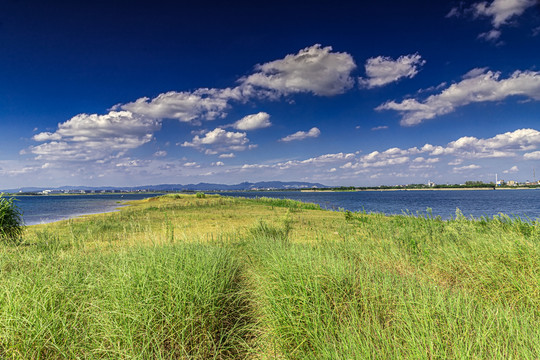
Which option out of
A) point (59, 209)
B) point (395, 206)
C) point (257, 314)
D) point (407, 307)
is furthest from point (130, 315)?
point (59, 209)

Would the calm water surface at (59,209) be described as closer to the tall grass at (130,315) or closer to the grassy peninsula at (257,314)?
the tall grass at (130,315)

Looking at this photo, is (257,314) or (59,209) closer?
(257,314)

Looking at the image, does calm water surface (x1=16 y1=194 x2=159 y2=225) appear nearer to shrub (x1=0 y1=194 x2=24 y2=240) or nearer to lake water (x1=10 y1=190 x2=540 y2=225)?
lake water (x1=10 y1=190 x2=540 y2=225)

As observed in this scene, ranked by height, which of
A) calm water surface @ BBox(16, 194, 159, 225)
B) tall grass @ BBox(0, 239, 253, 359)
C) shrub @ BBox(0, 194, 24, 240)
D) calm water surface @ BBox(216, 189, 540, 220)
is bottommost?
calm water surface @ BBox(216, 189, 540, 220)

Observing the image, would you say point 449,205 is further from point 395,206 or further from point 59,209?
point 59,209

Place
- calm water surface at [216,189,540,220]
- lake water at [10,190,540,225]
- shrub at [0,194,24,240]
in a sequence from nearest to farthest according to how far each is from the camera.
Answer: shrub at [0,194,24,240] → lake water at [10,190,540,225] → calm water surface at [216,189,540,220]

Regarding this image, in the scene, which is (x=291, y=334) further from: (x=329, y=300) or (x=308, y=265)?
(x=308, y=265)

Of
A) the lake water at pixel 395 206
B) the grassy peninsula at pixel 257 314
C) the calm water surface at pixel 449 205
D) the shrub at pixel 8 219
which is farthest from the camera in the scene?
the calm water surface at pixel 449 205

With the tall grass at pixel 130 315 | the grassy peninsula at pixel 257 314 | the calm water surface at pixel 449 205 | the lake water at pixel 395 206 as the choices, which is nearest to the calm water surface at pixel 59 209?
the lake water at pixel 395 206

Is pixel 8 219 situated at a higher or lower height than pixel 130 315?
higher

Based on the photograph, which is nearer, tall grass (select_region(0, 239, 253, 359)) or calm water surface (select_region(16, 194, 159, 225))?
tall grass (select_region(0, 239, 253, 359))

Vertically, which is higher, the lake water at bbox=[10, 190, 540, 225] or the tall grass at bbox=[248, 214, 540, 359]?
the tall grass at bbox=[248, 214, 540, 359]

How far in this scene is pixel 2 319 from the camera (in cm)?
306

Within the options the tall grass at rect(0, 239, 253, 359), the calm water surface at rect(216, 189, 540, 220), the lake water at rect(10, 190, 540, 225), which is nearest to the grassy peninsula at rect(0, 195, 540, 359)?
the tall grass at rect(0, 239, 253, 359)
